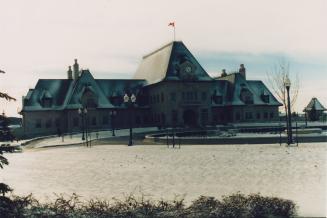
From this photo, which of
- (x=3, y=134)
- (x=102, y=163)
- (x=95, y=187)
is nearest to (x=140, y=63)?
(x=102, y=163)

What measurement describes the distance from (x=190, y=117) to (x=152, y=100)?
22.6ft

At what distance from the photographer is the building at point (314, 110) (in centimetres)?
7681

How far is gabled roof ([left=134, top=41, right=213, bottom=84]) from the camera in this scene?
201 ft

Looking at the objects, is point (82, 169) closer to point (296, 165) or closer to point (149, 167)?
point (149, 167)

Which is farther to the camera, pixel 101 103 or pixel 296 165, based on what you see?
pixel 101 103

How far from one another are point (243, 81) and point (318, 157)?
170 ft

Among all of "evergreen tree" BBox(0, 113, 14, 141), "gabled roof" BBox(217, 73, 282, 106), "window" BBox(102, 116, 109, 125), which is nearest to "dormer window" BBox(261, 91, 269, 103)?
"gabled roof" BBox(217, 73, 282, 106)

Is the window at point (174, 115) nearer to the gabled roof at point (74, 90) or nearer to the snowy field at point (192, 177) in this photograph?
the gabled roof at point (74, 90)

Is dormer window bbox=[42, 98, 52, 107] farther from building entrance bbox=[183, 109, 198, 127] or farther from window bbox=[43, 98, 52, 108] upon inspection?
building entrance bbox=[183, 109, 198, 127]

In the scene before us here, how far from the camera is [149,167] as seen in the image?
60.7ft

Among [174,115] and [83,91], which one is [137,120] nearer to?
[174,115]

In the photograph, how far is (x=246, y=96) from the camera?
6894 cm

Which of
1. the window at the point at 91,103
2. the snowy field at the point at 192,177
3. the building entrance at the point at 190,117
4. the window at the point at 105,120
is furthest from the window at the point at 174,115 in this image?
the snowy field at the point at 192,177

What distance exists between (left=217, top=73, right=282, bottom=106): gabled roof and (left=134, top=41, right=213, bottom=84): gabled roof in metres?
7.54
